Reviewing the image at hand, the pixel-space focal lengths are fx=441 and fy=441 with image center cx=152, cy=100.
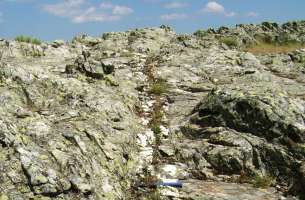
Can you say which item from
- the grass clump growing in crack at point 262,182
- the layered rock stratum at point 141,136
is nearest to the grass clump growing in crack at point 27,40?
the layered rock stratum at point 141,136

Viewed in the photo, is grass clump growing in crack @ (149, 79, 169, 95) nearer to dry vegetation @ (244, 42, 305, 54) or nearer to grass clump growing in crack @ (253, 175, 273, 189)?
grass clump growing in crack @ (253, 175, 273, 189)

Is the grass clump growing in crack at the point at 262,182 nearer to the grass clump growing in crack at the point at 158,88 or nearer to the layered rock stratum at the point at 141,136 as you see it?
the layered rock stratum at the point at 141,136

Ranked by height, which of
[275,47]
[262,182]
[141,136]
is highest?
[275,47]

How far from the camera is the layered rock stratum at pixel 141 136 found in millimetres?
14266

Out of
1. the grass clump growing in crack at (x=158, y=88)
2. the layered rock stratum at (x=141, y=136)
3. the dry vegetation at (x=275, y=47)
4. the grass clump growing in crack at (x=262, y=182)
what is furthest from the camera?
the dry vegetation at (x=275, y=47)

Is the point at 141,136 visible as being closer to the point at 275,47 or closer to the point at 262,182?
the point at 262,182

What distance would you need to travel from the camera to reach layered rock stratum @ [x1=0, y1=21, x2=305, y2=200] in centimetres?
1427

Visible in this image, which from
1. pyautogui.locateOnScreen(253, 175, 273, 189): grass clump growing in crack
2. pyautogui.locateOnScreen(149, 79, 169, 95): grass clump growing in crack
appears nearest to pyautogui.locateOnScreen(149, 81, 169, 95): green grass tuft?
pyautogui.locateOnScreen(149, 79, 169, 95): grass clump growing in crack

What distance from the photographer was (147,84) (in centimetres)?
2678

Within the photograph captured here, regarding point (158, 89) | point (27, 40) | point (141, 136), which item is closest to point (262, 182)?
point (141, 136)

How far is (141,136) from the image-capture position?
19.6 meters

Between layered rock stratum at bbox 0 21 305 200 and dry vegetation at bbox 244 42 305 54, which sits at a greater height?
dry vegetation at bbox 244 42 305 54

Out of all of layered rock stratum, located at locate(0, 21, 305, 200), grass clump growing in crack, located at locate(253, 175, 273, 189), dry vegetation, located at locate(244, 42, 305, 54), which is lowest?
grass clump growing in crack, located at locate(253, 175, 273, 189)

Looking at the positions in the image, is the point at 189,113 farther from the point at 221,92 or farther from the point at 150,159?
the point at 150,159
